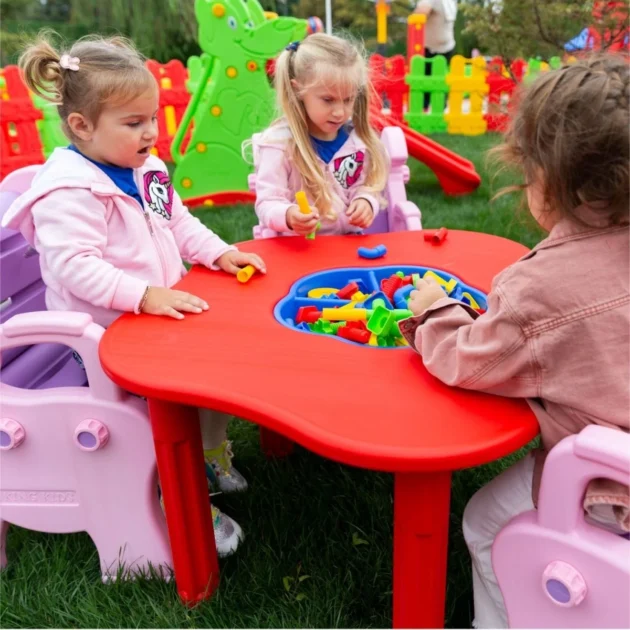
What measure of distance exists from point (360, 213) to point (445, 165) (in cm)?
221

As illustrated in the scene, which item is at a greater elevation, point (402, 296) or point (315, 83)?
point (315, 83)

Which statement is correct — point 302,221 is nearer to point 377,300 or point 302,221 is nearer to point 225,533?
point 377,300

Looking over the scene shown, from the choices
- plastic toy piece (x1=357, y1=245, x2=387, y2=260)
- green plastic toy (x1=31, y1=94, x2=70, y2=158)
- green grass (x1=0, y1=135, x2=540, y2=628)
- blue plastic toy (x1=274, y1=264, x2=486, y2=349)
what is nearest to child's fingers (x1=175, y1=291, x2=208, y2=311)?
blue plastic toy (x1=274, y1=264, x2=486, y2=349)

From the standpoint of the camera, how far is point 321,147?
1.91 m

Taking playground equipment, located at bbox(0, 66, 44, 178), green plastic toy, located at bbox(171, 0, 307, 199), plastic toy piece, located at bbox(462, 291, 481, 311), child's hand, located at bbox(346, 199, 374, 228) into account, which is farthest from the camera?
playground equipment, located at bbox(0, 66, 44, 178)

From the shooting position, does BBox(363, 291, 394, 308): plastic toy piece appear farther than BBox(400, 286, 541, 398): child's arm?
Yes

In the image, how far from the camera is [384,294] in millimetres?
1378

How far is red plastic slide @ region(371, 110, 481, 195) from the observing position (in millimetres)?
3832

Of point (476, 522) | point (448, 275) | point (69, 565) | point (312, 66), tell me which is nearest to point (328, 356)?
point (476, 522)

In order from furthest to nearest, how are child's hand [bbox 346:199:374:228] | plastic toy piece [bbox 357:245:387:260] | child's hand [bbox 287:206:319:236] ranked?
child's hand [bbox 346:199:374:228]
child's hand [bbox 287:206:319:236]
plastic toy piece [bbox 357:245:387:260]

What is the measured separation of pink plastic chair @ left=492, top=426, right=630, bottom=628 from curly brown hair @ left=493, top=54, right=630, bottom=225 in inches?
11.9

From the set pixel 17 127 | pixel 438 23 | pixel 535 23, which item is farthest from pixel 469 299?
pixel 438 23

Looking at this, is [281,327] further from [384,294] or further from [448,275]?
[448,275]

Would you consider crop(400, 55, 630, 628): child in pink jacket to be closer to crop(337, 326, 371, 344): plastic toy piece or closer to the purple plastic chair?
crop(337, 326, 371, 344): plastic toy piece
